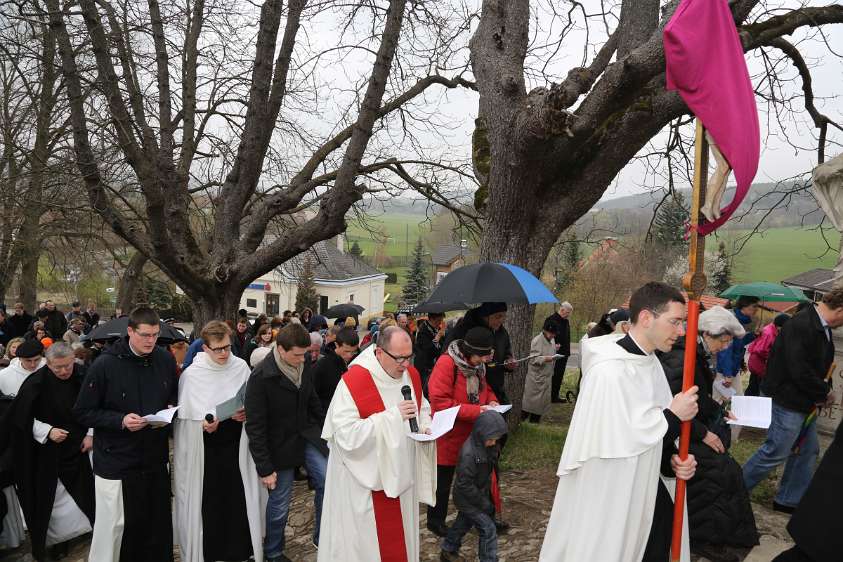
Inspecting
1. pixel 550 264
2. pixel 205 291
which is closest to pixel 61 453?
pixel 205 291

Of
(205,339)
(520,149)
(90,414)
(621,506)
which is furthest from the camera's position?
(520,149)

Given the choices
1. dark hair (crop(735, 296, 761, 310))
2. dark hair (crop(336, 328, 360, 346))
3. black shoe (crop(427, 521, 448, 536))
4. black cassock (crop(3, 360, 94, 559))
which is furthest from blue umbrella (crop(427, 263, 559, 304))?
dark hair (crop(735, 296, 761, 310))

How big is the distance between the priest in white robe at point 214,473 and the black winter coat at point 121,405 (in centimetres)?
20

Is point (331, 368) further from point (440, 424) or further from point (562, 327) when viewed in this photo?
point (562, 327)

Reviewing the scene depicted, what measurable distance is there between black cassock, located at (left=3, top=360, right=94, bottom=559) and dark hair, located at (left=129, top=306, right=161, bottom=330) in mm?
1163

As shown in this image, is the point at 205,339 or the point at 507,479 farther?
the point at 507,479

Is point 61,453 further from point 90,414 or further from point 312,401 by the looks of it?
point 312,401

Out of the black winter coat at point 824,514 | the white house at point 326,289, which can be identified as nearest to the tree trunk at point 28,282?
the black winter coat at point 824,514

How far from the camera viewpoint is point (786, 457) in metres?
Answer: 4.99

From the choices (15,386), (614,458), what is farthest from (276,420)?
(15,386)

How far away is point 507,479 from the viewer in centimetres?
620

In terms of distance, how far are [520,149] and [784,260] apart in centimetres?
6198

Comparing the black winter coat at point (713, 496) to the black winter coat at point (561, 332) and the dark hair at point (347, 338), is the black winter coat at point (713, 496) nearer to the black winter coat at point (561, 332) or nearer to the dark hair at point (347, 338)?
the dark hair at point (347, 338)

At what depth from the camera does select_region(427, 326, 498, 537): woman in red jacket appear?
438 centimetres
